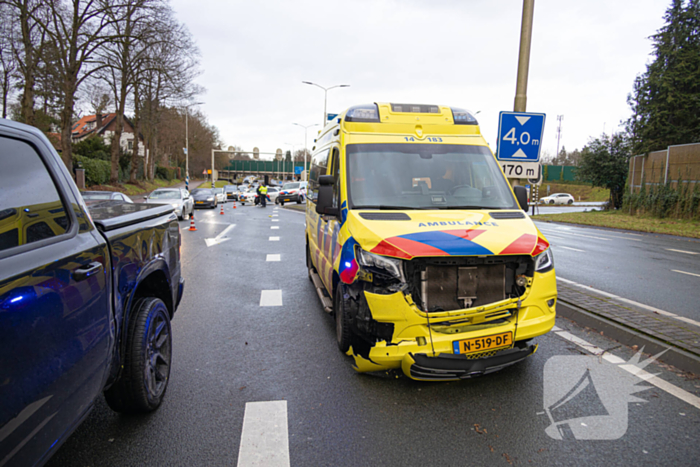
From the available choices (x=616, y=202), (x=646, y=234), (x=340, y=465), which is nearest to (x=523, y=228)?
(x=340, y=465)

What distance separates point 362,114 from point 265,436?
3539mm

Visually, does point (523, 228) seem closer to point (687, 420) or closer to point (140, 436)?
point (687, 420)

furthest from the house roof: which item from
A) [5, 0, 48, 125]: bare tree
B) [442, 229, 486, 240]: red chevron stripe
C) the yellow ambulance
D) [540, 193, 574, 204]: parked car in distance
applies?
[442, 229, 486, 240]: red chevron stripe

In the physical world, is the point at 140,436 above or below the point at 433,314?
below

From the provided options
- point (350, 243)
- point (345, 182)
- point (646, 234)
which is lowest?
point (646, 234)

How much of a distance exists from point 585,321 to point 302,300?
144 inches

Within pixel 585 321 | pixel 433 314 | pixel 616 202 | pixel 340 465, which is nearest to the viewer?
pixel 340 465

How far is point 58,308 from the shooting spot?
203cm

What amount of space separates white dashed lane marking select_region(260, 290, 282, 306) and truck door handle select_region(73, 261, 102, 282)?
4.16 metres

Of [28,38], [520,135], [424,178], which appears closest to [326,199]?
[424,178]

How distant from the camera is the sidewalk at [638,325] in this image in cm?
429

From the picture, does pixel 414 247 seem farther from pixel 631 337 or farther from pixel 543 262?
pixel 631 337

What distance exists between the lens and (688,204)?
21.3m

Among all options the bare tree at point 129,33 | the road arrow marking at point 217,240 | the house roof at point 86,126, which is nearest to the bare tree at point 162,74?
the bare tree at point 129,33
